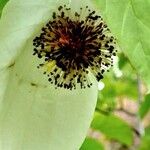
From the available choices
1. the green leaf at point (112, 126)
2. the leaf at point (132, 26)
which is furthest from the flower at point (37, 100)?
the green leaf at point (112, 126)

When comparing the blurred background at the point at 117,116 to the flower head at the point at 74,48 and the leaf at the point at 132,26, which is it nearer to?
the flower head at the point at 74,48

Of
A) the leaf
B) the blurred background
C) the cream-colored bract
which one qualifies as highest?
the leaf

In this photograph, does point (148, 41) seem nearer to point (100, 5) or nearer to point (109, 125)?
point (100, 5)

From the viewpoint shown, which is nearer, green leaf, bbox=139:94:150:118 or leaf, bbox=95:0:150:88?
leaf, bbox=95:0:150:88

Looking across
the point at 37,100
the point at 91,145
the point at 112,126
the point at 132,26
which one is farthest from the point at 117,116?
the point at 132,26

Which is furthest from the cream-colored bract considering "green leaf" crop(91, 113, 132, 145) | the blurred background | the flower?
"green leaf" crop(91, 113, 132, 145)

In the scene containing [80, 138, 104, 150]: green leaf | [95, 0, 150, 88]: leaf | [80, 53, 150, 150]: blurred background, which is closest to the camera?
[95, 0, 150, 88]: leaf

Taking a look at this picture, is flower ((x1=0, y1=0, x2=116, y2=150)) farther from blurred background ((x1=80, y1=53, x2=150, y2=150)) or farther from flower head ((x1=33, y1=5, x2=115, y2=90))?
blurred background ((x1=80, y1=53, x2=150, y2=150))

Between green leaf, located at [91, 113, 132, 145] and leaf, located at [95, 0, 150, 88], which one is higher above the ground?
leaf, located at [95, 0, 150, 88]
